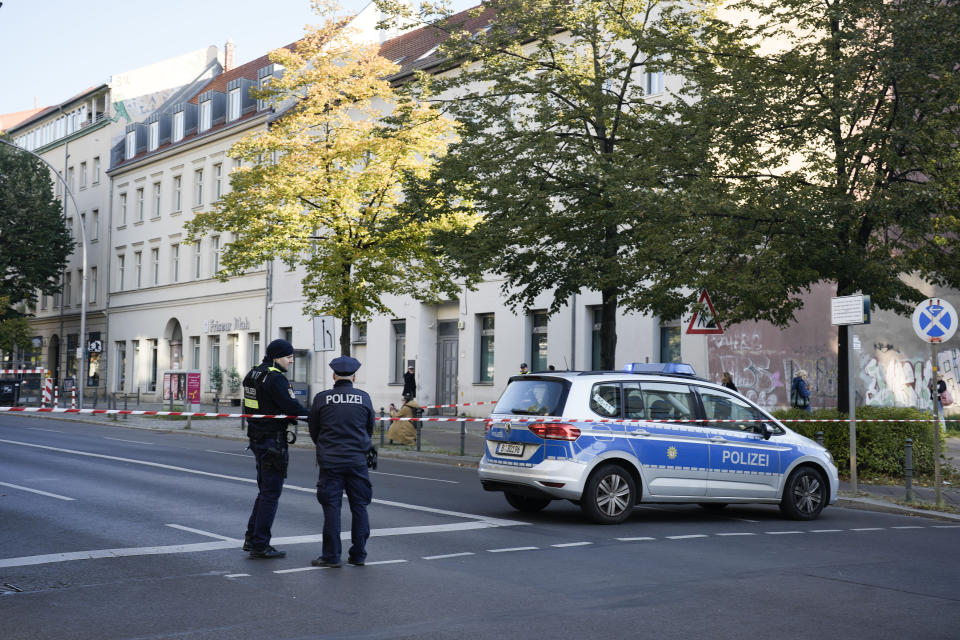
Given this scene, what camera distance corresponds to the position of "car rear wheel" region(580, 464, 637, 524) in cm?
1127

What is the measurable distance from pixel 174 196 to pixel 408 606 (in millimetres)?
49696

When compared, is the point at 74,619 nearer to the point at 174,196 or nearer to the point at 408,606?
the point at 408,606

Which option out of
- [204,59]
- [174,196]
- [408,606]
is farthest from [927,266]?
[204,59]

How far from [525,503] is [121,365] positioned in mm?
49538

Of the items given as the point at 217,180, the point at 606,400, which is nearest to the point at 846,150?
the point at 606,400

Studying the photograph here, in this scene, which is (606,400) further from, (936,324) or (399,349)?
(399,349)

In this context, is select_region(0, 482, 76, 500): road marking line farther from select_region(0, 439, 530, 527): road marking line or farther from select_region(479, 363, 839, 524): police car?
select_region(479, 363, 839, 524): police car

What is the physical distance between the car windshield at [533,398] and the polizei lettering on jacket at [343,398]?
328 centimetres

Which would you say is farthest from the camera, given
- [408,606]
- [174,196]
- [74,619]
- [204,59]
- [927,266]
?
[204,59]

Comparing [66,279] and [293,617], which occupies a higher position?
[66,279]

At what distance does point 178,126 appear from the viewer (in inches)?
2149

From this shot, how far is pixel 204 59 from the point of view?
63.5 meters

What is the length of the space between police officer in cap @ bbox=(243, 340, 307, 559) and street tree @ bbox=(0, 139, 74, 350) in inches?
2067

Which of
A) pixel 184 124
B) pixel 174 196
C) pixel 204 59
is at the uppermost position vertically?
pixel 204 59
